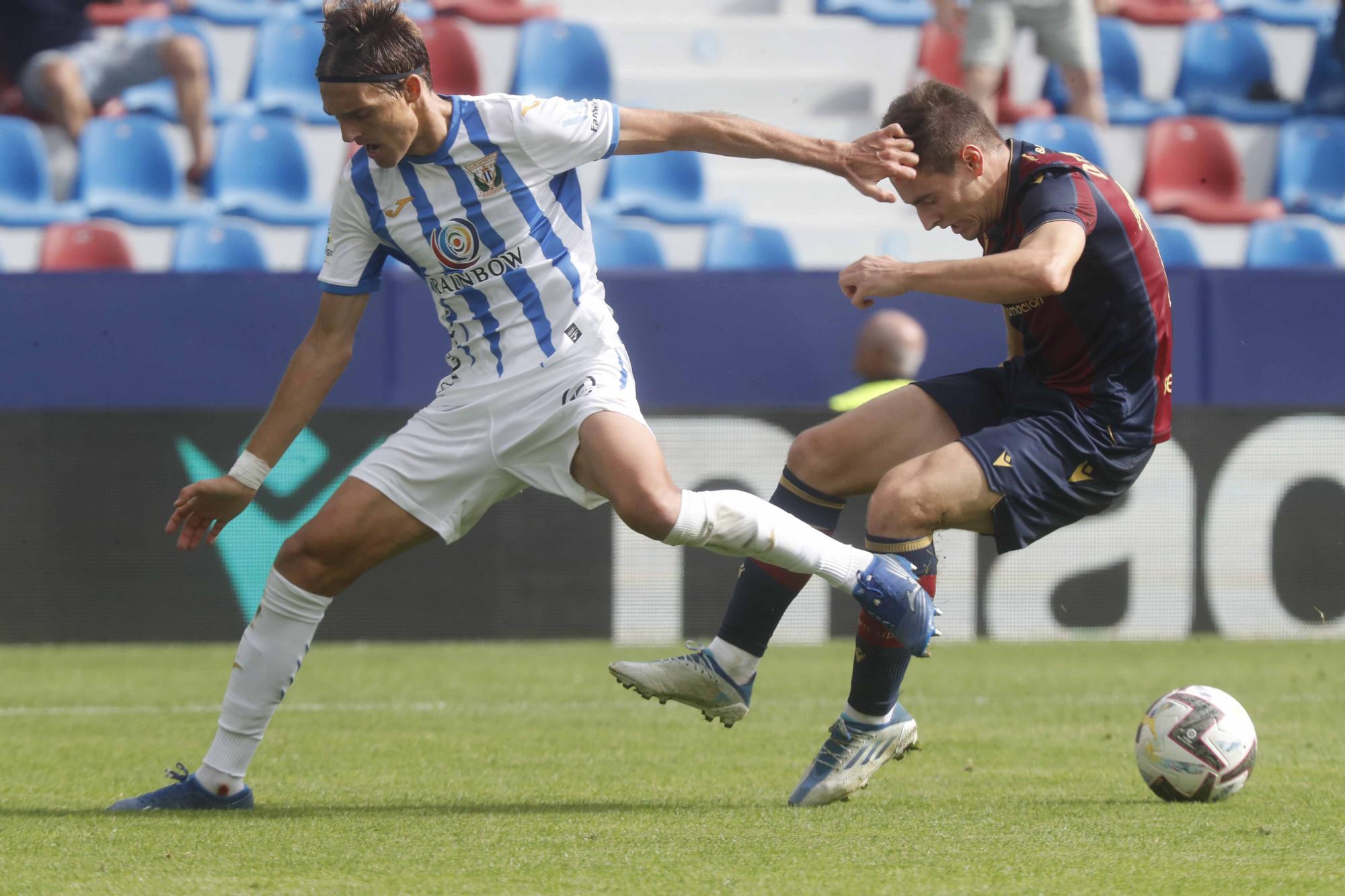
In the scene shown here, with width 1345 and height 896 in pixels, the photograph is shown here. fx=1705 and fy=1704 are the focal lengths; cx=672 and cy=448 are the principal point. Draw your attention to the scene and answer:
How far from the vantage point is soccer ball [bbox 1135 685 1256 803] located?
4.27 metres

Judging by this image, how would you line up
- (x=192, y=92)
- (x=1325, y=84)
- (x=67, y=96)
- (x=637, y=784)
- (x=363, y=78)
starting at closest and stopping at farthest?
(x=363, y=78)
(x=637, y=784)
(x=192, y=92)
(x=67, y=96)
(x=1325, y=84)

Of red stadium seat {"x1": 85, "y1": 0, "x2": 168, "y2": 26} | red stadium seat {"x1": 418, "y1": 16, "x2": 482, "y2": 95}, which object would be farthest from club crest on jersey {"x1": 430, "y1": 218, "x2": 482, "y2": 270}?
red stadium seat {"x1": 85, "y1": 0, "x2": 168, "y2": 26}

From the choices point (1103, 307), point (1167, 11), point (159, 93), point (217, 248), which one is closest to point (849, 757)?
point (1103, 307)

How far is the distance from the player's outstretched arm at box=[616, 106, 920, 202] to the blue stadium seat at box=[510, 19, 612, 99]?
876cm

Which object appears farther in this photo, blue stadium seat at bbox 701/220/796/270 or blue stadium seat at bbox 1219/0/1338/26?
blue stadium seat at bbox 1219/0/1338/26

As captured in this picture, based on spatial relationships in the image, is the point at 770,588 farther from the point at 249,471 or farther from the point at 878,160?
the point at 249,471

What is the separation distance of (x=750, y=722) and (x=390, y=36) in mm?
2989

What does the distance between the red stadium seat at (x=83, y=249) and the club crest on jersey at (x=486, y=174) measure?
303 inches

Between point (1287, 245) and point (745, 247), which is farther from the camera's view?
point (1287, 245)

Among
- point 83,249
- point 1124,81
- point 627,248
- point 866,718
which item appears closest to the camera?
point 866,718

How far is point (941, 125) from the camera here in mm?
4195

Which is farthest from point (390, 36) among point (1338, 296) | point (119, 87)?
point (119, 87)

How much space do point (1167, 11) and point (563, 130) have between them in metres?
10.9

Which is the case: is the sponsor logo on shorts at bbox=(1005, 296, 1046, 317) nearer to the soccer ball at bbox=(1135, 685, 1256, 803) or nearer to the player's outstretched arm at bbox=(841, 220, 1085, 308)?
the player's outstretched arm at bbox=(841, 220, 1085, 308)
